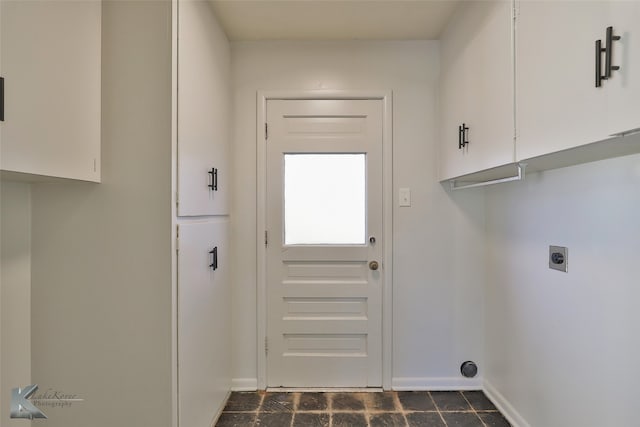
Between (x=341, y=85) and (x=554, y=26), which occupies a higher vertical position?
(x=341, y=85)

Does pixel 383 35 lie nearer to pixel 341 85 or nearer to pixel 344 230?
pixel 341 85

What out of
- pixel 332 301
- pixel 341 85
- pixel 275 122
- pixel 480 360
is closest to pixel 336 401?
pixel 332 301

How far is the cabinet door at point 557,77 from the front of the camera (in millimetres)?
949

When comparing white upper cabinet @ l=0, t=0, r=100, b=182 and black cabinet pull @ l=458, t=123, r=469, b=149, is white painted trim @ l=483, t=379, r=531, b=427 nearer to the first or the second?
black cabinet pull @ l=458, t=123, r=469, b=149

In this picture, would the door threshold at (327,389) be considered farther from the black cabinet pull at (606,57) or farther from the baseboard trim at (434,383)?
the black cabinet pull at (606,57)

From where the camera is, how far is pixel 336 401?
6.98 feet

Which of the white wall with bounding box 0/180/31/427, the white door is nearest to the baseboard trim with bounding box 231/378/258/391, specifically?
the white door

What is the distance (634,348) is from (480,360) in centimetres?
120

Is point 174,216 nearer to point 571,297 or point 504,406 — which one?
point 571,297

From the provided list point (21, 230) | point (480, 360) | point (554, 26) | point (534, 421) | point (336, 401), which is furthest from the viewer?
point (480, 360)

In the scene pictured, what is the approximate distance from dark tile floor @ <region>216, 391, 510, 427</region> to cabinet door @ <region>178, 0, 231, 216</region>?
124 cm

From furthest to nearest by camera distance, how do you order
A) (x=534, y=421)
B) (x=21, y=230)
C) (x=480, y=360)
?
(x=480, y=360) → (x=534, y=421) → (x=21, y=230)

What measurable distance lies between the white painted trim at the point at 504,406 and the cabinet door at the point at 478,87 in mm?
1391

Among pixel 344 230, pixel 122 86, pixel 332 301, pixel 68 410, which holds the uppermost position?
pixel 122 86
